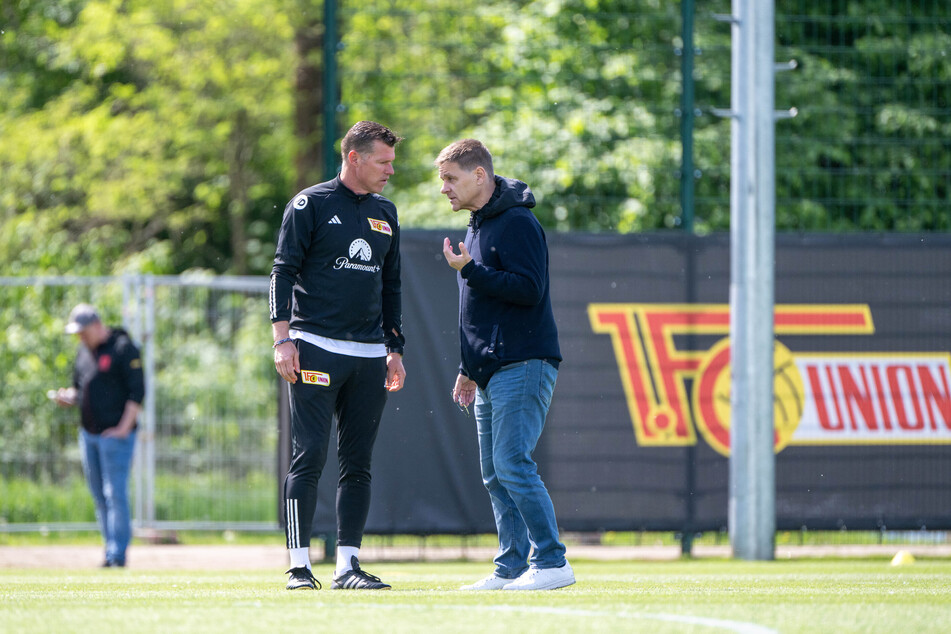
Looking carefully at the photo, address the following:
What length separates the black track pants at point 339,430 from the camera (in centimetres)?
553

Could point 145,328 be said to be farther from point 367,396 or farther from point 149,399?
point 367,396

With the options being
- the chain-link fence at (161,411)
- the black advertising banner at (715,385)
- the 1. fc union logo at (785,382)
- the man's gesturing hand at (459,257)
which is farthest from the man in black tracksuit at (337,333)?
the chain-link fence at (161,411)

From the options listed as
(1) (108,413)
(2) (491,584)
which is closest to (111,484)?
(1) (108,413)

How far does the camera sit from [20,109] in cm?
2177

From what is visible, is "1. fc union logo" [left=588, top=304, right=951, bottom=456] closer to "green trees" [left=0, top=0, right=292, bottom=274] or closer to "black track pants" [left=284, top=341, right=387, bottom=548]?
"black track pants" [left=284, top=341, right=387, bottom=548]

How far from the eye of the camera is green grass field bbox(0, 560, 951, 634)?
4.20m

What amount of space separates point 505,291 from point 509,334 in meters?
0.23

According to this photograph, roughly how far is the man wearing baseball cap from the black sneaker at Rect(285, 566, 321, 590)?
413 centimetres

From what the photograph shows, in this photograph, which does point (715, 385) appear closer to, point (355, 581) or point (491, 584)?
point (491, 584)

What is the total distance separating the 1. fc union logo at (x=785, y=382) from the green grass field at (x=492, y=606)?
2.07 metres

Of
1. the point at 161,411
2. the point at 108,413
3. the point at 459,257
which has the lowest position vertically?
the point at 161,411

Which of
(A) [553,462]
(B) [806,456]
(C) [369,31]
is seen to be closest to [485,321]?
(A) [553,462]

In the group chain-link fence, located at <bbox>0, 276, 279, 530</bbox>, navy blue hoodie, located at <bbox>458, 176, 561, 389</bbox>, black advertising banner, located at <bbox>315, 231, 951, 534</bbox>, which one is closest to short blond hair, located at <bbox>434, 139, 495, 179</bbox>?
navy blue hoodie, located at <bbox>458, 176, 561, 389</bbox>

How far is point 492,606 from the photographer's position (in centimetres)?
476
